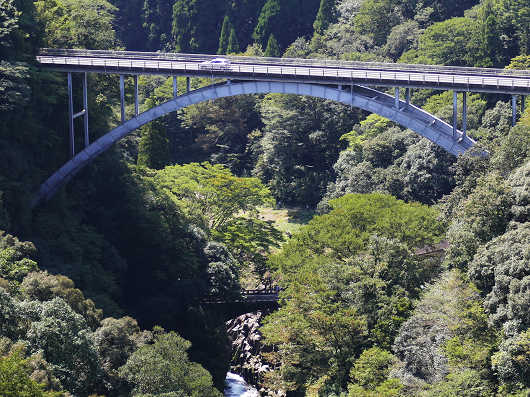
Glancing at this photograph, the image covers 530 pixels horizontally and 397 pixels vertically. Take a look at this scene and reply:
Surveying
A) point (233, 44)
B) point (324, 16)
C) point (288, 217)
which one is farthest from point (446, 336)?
point (233, 44)

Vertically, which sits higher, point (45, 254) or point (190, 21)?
point (190, 21)

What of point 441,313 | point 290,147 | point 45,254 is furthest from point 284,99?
point 441,313

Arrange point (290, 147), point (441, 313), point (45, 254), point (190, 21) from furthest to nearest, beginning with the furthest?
point (190, 21)
point (290, 147)
point (45, 254)
point (441, 313)

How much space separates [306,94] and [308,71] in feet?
4.15

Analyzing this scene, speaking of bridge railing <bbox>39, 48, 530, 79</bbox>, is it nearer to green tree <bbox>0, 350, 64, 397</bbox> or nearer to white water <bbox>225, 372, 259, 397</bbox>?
white water <bbox>225, 372, 259, 397</bbox>

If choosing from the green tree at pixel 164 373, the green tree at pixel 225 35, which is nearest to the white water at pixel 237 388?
the green tree at pixel 164 373

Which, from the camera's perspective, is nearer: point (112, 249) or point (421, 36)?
point (112, 249)

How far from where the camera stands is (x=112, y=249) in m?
56.1

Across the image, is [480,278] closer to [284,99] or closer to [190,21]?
[284,99]

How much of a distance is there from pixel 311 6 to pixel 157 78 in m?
17.1

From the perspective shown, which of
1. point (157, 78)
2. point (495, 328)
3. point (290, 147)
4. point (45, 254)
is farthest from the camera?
point (157, 78)

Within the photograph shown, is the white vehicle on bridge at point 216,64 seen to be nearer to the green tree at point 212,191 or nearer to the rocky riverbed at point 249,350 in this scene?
the green tree at point 212,191

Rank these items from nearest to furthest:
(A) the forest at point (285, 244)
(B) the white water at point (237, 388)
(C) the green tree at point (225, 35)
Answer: (A) the forest at point (285, 244), (B) the white water at point (237, 388), (C) the green tree at point (225, 35)

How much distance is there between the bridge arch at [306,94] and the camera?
54469 mm
